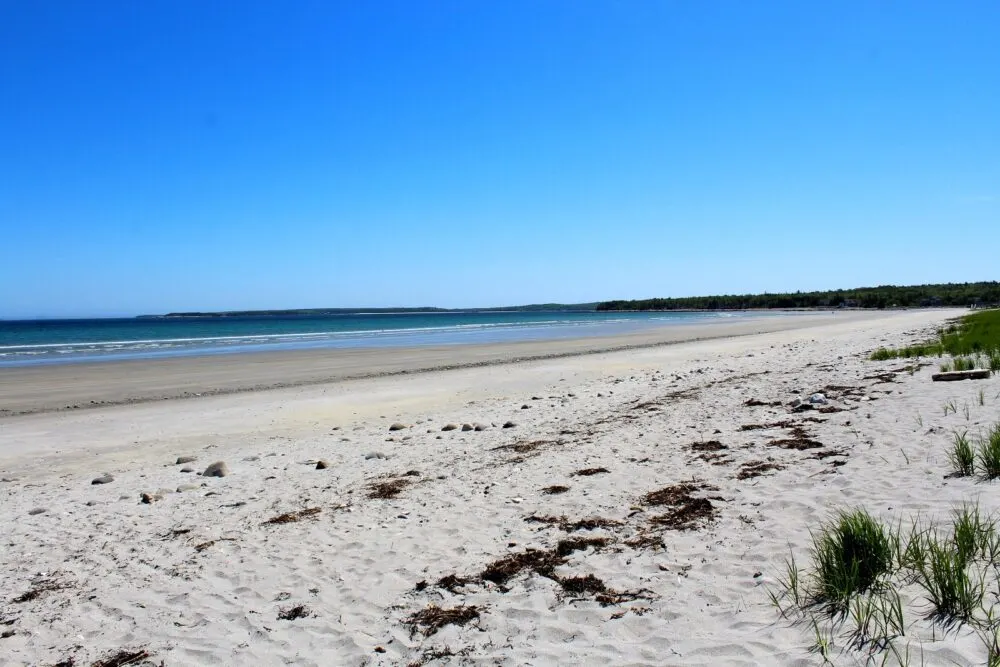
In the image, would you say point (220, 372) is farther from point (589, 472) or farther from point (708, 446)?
point (708, 446)

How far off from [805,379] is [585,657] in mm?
12307

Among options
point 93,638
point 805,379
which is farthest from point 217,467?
point 805,379

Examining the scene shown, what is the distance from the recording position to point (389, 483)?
7.71 m

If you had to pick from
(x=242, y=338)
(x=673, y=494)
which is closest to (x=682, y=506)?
(x=673, y=494)

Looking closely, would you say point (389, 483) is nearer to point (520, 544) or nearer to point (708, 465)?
point (520, 544)

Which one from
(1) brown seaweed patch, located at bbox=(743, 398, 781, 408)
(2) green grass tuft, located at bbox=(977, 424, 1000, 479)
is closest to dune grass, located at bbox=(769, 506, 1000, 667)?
(2) green grass tuft, located at bbox=(977, 424, 1000, 479)

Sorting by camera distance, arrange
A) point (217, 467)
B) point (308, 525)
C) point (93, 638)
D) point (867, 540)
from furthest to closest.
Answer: point (217, 467) → point (308, 525) → point (93, 638) → point (867, 540)

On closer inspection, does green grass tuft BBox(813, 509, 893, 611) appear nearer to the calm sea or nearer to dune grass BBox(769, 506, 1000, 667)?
dune grass BBox(769, 506, 1000, 667)

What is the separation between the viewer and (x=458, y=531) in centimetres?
590

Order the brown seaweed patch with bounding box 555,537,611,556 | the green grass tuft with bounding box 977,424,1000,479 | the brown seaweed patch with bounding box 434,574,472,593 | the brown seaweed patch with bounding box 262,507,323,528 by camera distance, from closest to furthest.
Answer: the brown seaweed patch with bounding box 434,574,472,593 < the brown seaweed patch with bounding box 555,537,611,556 < the green grass tuft with bounding box 977,424,1000,479 < the brown seaweed patch with bounding box 262,507,323,528

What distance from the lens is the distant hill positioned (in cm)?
10031

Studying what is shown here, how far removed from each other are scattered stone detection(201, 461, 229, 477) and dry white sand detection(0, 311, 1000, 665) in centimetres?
20

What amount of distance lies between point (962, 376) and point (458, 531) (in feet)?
33.3

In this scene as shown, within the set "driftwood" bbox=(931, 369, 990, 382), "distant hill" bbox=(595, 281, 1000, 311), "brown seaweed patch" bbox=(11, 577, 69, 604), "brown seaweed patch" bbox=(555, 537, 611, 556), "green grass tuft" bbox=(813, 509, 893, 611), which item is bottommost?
"brown seaweed patch" bbox=(11, 577, 69, 604)
